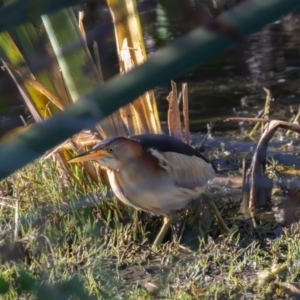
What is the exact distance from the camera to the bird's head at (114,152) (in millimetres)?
3188

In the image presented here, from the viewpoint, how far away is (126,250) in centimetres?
355

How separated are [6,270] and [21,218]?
44 centimetres

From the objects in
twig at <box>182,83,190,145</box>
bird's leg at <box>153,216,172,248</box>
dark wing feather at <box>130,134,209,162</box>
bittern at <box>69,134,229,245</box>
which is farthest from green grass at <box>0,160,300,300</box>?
twig at <box>182,83,190,145</box>

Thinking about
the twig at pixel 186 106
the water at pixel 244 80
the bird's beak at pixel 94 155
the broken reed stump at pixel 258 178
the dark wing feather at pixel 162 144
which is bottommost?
the water at pixel 244 80

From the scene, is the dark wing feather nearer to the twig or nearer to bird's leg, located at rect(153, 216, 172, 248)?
bird's leg, located at rect(153, 216, 172, 248)

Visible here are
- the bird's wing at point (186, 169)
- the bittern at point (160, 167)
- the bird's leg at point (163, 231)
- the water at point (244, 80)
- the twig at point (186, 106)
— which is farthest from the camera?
the water at point (244, 80)

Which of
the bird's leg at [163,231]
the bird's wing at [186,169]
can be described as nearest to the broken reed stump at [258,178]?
the bird's wing at [186,169]

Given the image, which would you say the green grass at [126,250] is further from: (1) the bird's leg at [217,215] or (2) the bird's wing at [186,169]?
(2) the bird's wing at [186,169]

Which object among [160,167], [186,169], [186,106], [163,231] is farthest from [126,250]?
[186,106]

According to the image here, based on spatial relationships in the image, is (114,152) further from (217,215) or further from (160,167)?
(217,215)

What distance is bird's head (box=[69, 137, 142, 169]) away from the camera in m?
3.19

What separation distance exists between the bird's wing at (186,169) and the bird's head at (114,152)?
10cm

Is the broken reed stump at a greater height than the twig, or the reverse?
the twig

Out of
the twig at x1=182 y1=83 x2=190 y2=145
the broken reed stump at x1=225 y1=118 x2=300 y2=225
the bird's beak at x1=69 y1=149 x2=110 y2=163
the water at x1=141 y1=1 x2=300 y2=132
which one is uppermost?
the bird's beak at x1=69 y1=149 x2=110 y2=163
